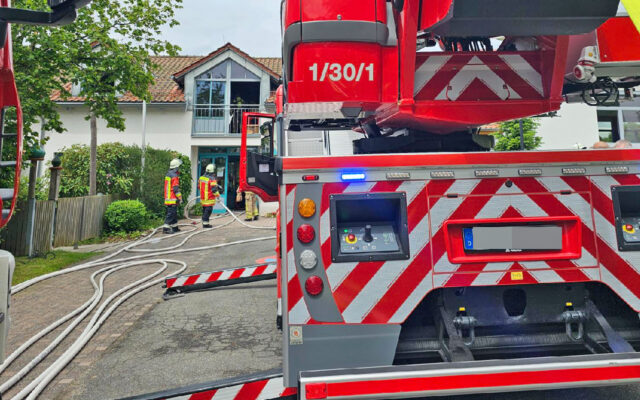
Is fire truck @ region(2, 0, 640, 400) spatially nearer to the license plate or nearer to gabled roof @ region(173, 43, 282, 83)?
the license plate

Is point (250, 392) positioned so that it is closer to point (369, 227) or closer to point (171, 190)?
point (369, 227)

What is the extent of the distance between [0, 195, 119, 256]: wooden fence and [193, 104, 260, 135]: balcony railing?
26.9ft

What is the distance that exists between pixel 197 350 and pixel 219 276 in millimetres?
1780

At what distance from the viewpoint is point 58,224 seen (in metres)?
8.63

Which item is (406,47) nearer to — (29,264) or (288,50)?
(288,50)

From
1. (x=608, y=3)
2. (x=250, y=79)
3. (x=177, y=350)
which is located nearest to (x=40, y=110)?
(x=177, y=350)

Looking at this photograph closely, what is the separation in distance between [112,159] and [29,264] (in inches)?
259

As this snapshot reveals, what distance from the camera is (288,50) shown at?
238cm

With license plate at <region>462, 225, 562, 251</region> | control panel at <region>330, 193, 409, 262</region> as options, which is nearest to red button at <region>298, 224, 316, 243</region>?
control panel at <region>330, 193, 409, 262</region>

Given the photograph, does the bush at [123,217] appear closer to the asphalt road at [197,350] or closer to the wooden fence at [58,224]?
the wooden fence at [58,224]

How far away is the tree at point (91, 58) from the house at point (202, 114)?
9.04 m

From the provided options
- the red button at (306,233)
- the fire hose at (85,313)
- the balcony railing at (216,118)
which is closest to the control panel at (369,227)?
the red button at (306,233)

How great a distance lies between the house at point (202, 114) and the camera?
18.0 m

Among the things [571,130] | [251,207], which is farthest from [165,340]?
[571,130]
